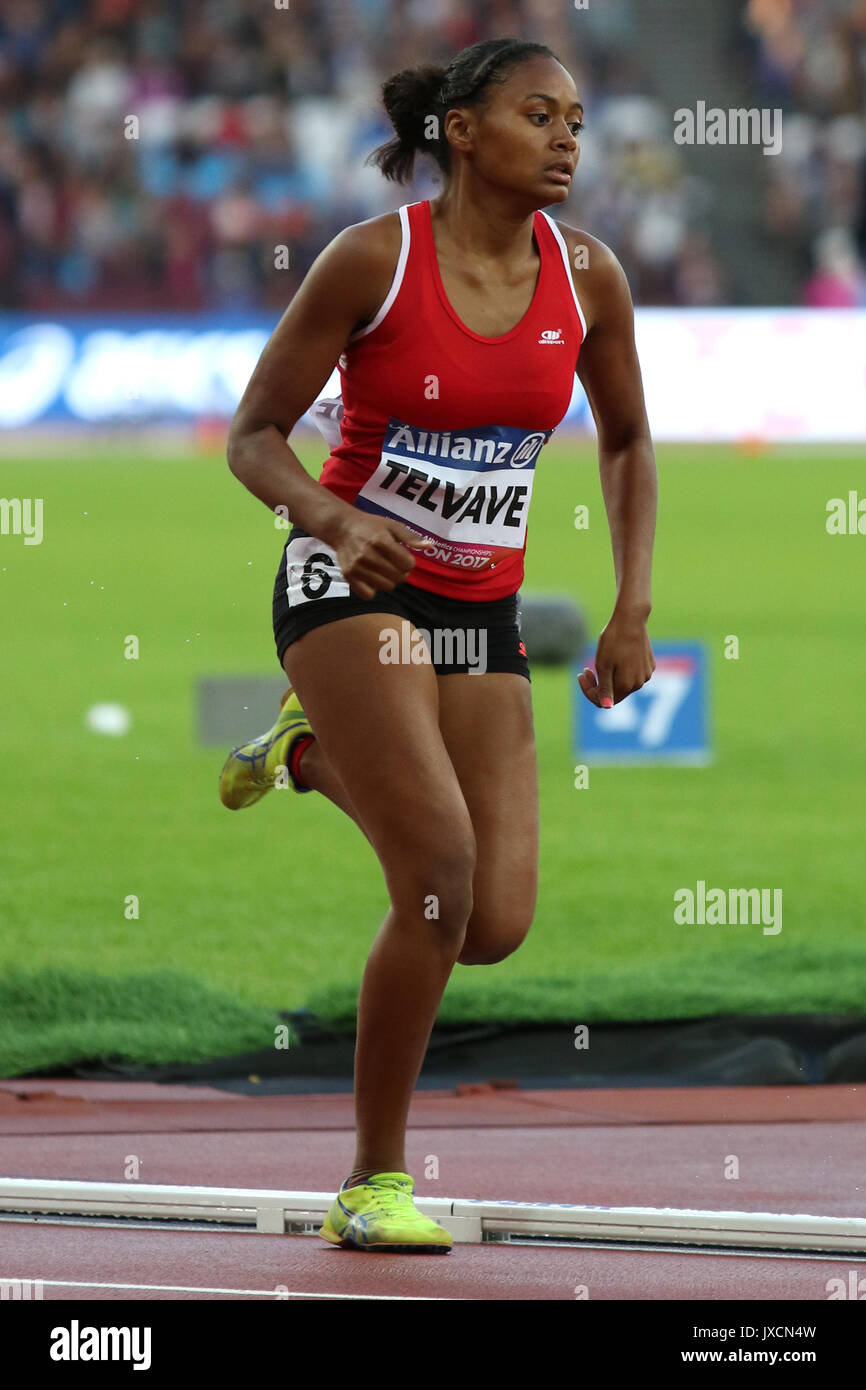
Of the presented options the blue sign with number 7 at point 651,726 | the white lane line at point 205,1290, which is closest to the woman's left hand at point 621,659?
the white lane line at point 205,1290

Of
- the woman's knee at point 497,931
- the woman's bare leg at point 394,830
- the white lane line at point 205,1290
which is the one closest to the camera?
the white lane line at point 205,1290

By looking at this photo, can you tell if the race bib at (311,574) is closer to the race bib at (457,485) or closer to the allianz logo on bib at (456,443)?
the race bib at (457,485)

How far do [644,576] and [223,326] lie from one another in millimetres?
26642

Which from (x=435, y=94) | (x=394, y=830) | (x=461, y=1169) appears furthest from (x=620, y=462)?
(x=461, y=1169)

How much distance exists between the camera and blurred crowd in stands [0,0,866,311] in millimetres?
32188

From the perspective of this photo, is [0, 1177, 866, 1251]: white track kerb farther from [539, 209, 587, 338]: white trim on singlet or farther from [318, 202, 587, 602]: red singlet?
[539, 209, 587, 338]: white trim on singlet

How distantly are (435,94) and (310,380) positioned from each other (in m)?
0.68

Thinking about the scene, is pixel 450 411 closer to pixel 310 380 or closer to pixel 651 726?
pixel 310 380

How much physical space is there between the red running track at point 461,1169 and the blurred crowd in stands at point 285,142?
26006mm

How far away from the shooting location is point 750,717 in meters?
14.1

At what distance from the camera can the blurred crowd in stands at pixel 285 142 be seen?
3219 centimetres

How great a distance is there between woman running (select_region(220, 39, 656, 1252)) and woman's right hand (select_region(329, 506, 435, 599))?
1 centimetres

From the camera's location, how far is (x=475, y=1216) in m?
4.62

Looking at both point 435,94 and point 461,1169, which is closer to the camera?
point 435,94
